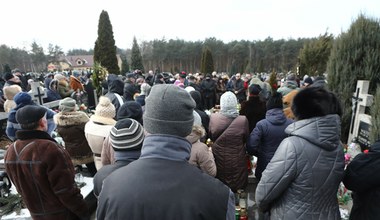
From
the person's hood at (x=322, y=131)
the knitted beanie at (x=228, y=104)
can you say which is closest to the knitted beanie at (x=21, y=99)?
the knitted beanie at (x=228, y=104)

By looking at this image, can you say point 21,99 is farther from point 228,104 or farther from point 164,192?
point 164,192

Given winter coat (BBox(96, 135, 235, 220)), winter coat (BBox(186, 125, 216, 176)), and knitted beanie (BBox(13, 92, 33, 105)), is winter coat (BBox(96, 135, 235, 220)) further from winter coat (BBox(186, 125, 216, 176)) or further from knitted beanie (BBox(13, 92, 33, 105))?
knitted beanie (BBox(13, 92, 33, 105))

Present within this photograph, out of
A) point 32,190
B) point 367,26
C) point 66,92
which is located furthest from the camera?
point 66,92

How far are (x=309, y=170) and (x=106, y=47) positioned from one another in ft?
73.5

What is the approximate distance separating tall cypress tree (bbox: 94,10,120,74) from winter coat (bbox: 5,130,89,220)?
19103mm

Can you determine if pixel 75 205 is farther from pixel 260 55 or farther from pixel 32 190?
pixel 260 55

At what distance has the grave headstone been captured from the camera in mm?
4052

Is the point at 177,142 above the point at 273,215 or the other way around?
above

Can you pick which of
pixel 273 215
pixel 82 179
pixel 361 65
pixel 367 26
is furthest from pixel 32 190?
pixel 367 26

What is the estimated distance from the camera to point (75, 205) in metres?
2.29

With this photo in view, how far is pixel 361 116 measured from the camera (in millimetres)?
4305

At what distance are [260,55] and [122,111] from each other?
58709mm

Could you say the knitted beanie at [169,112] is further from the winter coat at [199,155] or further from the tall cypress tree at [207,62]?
the tall cypress tree at [207,62]

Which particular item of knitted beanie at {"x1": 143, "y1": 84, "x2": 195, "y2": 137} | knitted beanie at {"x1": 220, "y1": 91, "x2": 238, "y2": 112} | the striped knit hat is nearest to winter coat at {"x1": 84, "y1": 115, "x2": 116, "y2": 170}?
the striped knit hat
